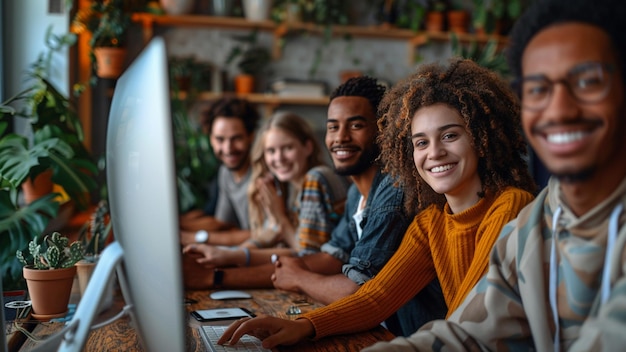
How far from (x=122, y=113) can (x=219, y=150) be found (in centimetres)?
232

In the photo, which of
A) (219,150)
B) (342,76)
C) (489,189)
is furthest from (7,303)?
(342,76)

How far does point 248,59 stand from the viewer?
4.15m

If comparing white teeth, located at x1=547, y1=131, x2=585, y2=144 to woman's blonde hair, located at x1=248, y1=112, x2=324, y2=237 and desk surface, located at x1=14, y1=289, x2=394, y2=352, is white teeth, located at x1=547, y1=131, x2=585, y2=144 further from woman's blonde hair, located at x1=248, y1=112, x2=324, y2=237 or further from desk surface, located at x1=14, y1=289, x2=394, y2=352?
woman's blonde hair, located at x1=248, y1=112, x2=324, y2=237

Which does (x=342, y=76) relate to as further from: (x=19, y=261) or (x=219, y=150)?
(x=19, y=261)

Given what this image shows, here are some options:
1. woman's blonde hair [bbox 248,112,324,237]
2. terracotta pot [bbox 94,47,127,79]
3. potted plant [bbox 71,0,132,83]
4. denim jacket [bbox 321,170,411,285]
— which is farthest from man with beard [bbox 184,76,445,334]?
terracotta pot [bbox 94,47,127,79]

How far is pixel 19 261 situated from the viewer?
1.34 metres

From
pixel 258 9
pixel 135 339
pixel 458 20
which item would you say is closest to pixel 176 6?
pixel 258 9

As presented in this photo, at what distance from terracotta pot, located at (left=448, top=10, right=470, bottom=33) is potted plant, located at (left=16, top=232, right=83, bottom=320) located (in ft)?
11.5

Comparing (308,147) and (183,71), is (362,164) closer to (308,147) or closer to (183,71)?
(308,147)

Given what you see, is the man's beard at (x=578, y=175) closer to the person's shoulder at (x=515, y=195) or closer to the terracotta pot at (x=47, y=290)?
the person's shoulder at (x=515, y=195)

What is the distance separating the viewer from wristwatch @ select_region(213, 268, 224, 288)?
1750 mm

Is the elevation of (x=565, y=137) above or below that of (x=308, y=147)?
above

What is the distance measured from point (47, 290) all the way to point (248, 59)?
303cm

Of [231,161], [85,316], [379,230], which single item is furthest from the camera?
[231,161]
